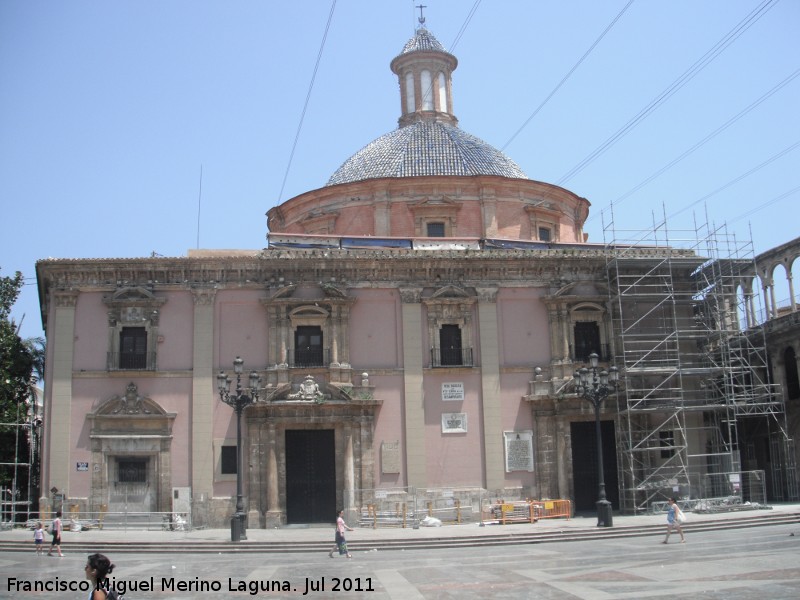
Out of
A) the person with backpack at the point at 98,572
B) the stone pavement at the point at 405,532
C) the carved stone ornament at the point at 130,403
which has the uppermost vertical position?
the carved stone ornament at the point at 130,403

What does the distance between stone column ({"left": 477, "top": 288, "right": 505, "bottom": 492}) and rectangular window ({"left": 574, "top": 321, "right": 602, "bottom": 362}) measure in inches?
105

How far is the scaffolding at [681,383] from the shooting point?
2831cm

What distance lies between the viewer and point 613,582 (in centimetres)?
1465

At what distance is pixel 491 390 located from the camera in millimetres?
28891

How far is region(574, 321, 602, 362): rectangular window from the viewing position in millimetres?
29641

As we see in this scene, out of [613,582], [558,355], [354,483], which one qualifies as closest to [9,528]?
[354,483]

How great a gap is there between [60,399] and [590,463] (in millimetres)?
16471

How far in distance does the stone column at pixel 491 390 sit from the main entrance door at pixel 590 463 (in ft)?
7.85

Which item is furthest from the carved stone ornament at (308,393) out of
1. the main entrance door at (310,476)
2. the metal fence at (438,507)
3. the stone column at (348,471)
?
the metal fence at (438,507)

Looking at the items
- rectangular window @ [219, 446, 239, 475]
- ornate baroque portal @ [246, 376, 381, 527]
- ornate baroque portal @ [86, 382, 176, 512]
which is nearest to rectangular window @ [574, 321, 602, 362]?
ornate baroque portal @ [246, 376, 381, 527]

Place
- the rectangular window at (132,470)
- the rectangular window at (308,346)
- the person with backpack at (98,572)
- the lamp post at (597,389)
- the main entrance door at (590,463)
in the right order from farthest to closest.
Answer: the main entrance door at (590,463) → the rectangular window at (308,346) → the rectangular window at (132,470) → the lamp post at (597,389) → the person with backpack at (98,572)

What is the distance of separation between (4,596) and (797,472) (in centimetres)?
2451

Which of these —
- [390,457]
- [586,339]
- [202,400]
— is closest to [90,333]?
[202,400]

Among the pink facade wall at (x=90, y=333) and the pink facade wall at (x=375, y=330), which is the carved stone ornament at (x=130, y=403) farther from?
the pink facade wall at (x=375, y=330)
